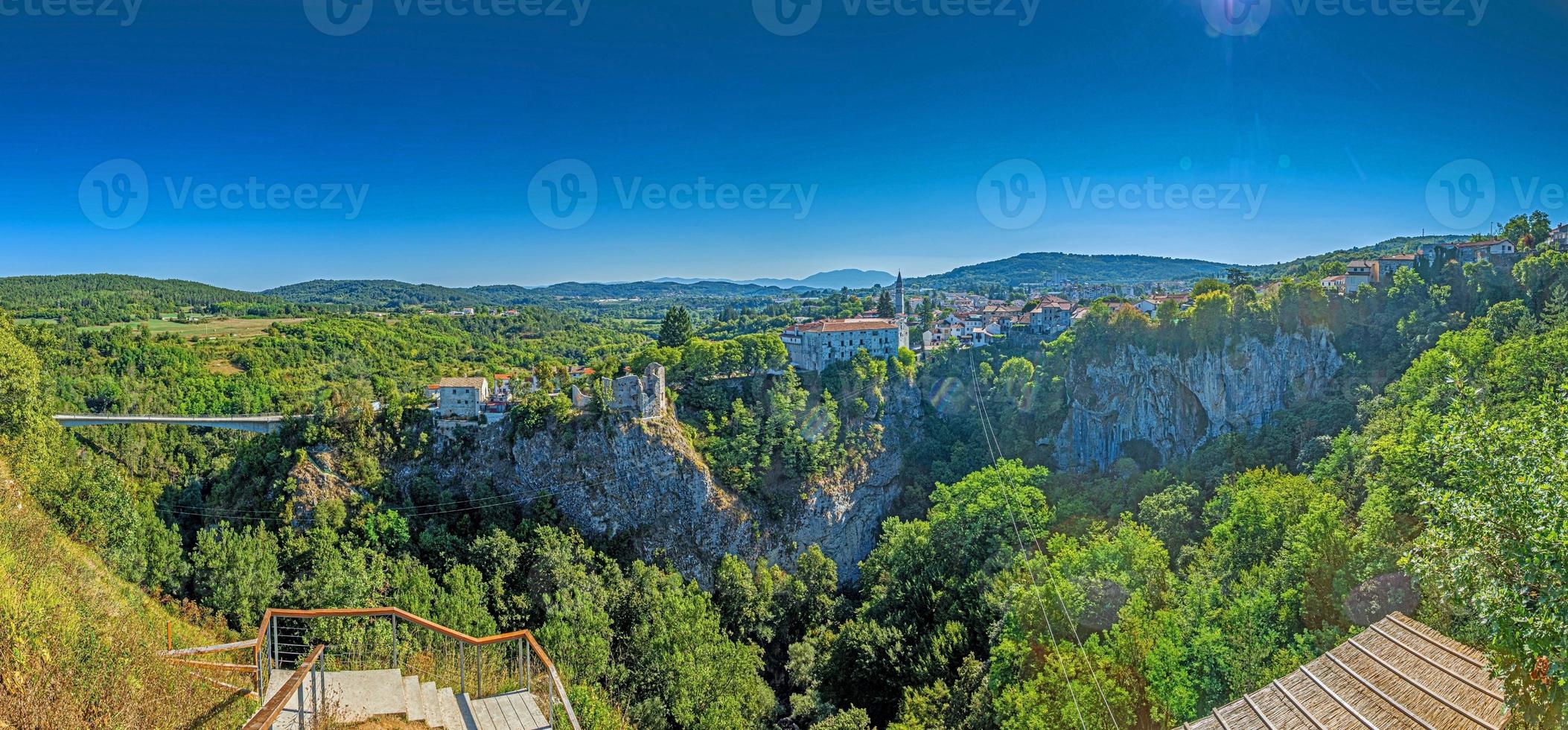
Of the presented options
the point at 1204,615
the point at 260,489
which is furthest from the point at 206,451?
the point at 1204,615

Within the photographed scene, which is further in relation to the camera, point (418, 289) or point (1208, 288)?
point (418, 289)

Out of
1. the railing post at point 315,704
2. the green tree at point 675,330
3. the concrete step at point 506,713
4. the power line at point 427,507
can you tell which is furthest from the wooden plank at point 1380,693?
the green tree at point 675,330

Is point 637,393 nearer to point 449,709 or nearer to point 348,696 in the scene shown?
point 449,709

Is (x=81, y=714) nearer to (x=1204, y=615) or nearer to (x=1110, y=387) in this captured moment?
(x=1204, y=615)

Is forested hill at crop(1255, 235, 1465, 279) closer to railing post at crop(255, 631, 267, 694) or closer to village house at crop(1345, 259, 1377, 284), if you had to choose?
village house at crop(1345, 259, 1377, 284)

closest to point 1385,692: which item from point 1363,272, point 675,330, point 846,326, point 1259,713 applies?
point 1259,713

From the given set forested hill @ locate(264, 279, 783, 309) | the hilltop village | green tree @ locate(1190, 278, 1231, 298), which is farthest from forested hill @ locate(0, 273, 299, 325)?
green tree @ locate(1190, 278, 1231, 298)
